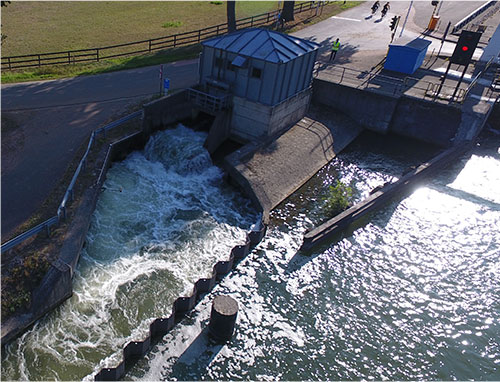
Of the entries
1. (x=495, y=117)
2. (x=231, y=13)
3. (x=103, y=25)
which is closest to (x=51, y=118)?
(x=231, y=13)

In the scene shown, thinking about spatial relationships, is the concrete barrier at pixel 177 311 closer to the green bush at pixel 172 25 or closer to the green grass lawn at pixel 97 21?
the green grass lawn at pixel 97 21

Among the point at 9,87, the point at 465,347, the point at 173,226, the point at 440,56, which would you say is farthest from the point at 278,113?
the point at 440,56

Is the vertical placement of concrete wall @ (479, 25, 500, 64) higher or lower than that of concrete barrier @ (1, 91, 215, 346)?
higher

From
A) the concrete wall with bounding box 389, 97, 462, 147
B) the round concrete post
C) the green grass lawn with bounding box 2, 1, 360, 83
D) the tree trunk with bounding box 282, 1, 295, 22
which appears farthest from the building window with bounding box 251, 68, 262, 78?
the tree trunk with bounding box 282, 1, 295, 22

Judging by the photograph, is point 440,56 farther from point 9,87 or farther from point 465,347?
point 9,87

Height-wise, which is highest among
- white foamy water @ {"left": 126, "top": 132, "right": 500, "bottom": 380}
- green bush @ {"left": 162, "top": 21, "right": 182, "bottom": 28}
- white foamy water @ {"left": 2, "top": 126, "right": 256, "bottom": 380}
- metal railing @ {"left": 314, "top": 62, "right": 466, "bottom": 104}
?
metal railing @ {"left": 314, "top": 62, "right": 466, "bottom": 104}

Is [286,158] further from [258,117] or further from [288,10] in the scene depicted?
[288,10]

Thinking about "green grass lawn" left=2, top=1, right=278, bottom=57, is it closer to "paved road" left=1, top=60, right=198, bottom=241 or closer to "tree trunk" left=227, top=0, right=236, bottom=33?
"tree trunk" left=227, top=0, right=236, bottom=33
